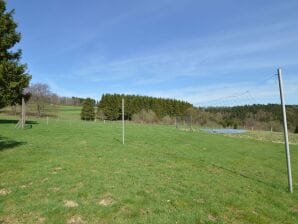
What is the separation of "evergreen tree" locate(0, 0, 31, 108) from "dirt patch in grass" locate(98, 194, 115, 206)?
26.2m

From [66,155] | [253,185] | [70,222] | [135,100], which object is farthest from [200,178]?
[135,100]

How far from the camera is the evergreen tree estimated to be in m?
28.3

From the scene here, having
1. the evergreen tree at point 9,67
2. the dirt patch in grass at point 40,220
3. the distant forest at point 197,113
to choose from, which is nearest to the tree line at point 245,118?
the distant forest at point 197,113

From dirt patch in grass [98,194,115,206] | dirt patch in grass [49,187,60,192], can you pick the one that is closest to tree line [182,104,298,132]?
dirt patch in grass [49,187,60,192]

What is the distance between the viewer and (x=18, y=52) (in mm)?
31219

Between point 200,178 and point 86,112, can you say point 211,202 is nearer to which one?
point 200,178

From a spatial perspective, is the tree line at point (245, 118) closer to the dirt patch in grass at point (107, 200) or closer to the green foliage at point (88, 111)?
the green foliage at point (88, 111)

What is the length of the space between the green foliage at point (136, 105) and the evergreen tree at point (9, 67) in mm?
51624

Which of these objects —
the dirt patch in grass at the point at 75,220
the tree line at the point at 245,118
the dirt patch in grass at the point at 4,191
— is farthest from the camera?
the tree line at the point at 245,118

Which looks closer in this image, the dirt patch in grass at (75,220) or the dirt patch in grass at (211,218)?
the dirt patch in grass at (75,220)

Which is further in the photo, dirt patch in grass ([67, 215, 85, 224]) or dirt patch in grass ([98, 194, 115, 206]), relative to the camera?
dirt patch in grass ([98, 194, 115, 206])

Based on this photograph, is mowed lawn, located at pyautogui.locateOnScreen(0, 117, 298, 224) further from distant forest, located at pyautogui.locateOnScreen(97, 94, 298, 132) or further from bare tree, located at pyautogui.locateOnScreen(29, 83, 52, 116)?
bare tree, located at pyautogui.locateOnScreen(29, 83, 52, 116)

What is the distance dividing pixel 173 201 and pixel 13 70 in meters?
28.4

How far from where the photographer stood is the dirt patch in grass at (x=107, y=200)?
6.32 m
